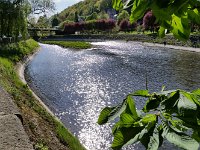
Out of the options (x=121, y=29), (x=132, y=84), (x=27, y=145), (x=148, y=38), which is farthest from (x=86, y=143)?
(x=121, y=29)

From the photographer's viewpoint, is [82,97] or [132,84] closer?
[82,97]

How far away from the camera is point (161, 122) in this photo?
135 centimetres

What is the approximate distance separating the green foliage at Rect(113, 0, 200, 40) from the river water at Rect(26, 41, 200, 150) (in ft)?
37.9

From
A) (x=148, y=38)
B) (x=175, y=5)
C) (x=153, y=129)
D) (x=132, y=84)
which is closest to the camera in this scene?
(x=175, y=5)

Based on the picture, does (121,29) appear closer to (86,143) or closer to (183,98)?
(86,143)

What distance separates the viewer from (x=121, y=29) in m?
132

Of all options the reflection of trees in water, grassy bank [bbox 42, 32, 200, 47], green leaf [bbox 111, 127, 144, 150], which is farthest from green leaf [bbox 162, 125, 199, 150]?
grassy bank [bbox 42, 32, 200, 47]

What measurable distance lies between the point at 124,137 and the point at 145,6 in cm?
53

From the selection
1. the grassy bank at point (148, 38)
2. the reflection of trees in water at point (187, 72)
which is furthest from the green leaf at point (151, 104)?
the grassy bank at point (148, 38)

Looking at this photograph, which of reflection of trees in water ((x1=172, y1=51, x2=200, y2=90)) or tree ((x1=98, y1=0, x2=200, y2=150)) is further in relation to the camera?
reflection of trees in water ((x1=172, y1=51, x2=200, y2=90))

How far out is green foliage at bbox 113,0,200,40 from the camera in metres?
1.21

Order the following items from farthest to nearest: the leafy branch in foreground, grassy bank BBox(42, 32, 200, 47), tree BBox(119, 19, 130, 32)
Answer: tree BBox(119, 19, 130, 32) → grassy bank BBox(42, 32, 200, 47) → the leafy branch in foreground

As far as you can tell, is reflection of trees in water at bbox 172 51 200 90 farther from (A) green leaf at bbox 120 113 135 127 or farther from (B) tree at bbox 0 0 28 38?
(A) green leaf at bbox 120 113 135 127

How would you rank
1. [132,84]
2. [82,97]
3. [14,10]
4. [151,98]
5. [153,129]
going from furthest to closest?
1. [14,10]
2. [132,84]
3. [82,97]
4. [151,98]
5. [153,129]
